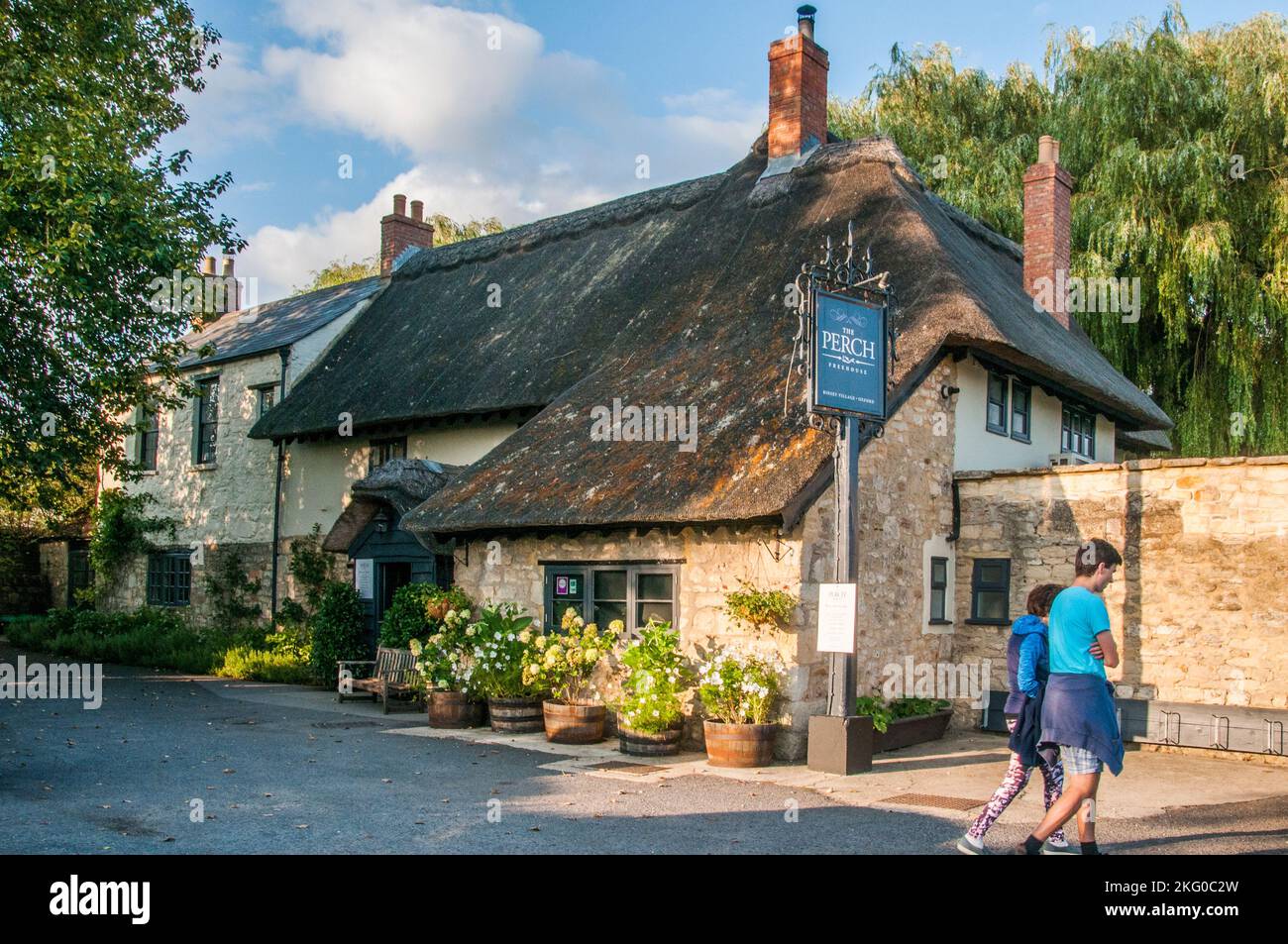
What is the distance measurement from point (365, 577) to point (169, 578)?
27.3 ft

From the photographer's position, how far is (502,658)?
514 inches

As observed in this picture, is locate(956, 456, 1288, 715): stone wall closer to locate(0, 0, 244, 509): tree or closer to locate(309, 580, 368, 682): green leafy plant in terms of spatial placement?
locate(309, 580, 368, 682): green leafy plant

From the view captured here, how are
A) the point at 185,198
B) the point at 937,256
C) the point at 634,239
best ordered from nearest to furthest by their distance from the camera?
the point at 937,256 < the point at 185,198 < the point at 634,239

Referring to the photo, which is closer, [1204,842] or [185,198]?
[1204,842]

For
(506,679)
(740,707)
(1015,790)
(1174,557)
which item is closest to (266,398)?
(506,679)

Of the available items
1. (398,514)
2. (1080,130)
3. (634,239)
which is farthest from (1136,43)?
(398,514)

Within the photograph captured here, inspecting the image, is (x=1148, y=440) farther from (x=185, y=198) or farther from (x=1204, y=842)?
(x=185, y=198)

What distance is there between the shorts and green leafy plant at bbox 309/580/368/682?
42.6 feet

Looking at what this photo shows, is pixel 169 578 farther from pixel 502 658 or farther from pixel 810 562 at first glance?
pixel 810 562

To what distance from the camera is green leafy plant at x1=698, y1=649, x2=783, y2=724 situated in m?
11.0

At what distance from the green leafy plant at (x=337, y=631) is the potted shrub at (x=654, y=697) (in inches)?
278

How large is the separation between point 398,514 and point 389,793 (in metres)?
7.58

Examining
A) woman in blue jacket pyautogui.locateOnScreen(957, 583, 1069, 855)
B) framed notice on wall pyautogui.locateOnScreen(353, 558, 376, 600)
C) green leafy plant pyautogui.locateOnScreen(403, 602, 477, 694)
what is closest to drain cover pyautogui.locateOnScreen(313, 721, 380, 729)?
green leafy plant pyautogui.locateOnScreen(403, 602, 477, 694)
